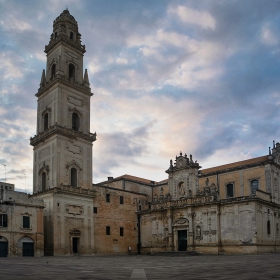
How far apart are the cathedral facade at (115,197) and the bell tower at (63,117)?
0.14 meters

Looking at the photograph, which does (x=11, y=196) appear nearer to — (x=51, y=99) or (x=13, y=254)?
(x=13, y=254)

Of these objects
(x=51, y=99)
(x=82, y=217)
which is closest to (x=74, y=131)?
(x=51, y=99)

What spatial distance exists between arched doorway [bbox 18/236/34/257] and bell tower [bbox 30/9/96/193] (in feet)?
25.5

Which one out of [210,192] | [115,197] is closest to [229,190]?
[210,192]

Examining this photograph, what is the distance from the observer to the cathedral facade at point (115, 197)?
47562mm

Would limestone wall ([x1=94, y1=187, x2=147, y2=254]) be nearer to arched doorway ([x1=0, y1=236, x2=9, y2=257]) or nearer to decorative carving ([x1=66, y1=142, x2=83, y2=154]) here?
decorative carving ([x1=66, y1=142, x2=83, y2=154])

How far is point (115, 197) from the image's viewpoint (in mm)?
57062

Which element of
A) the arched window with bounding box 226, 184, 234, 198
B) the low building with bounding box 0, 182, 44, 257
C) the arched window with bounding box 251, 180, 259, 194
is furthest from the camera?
the arched window with bounding box 226, 184, 234, 198

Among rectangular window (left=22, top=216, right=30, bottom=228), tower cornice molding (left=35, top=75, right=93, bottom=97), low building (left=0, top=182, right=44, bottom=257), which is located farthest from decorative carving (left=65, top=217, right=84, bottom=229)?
tower cornice molding (left=35, top=75, right=93, bottom=97)

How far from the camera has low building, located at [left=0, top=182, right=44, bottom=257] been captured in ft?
135

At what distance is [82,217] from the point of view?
165 feet

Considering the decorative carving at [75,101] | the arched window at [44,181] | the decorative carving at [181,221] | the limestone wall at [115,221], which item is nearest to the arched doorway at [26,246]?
the arched window at [44,181]

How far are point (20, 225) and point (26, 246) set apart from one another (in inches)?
100.0

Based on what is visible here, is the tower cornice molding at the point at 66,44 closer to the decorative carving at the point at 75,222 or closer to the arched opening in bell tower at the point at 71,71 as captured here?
the arched opening in bell tower at the point at 71,71
